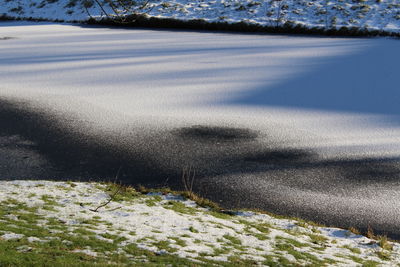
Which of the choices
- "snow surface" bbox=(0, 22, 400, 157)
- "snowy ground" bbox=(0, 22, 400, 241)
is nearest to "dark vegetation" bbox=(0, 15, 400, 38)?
"snow surface" bbox=(0, 22, 400, 157)

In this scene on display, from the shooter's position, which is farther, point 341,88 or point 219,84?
point 219,84

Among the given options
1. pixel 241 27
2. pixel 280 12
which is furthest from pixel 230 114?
pixel 280 12

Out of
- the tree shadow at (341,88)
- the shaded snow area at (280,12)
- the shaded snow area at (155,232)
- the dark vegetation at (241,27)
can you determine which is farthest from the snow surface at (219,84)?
the shaded snow area at (155,232)

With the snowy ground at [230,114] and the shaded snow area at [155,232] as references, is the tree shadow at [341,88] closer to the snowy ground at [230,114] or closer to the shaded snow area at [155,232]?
the snowy ground at [230,114]

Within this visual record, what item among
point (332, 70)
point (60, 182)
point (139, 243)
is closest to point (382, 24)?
point (332, 70)

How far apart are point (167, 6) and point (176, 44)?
5.31 metres

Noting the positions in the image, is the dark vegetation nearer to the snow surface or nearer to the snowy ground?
the snow surface

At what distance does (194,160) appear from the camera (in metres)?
8.53

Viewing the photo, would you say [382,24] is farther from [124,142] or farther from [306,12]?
[124,142]

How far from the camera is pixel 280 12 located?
Result: 68.0ft

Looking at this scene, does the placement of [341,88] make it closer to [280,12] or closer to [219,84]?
[219,84]

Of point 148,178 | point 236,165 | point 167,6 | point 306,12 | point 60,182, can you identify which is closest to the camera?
point 60,182

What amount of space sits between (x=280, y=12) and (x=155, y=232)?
16786 mm

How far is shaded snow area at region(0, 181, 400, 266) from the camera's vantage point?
14.5 feet
